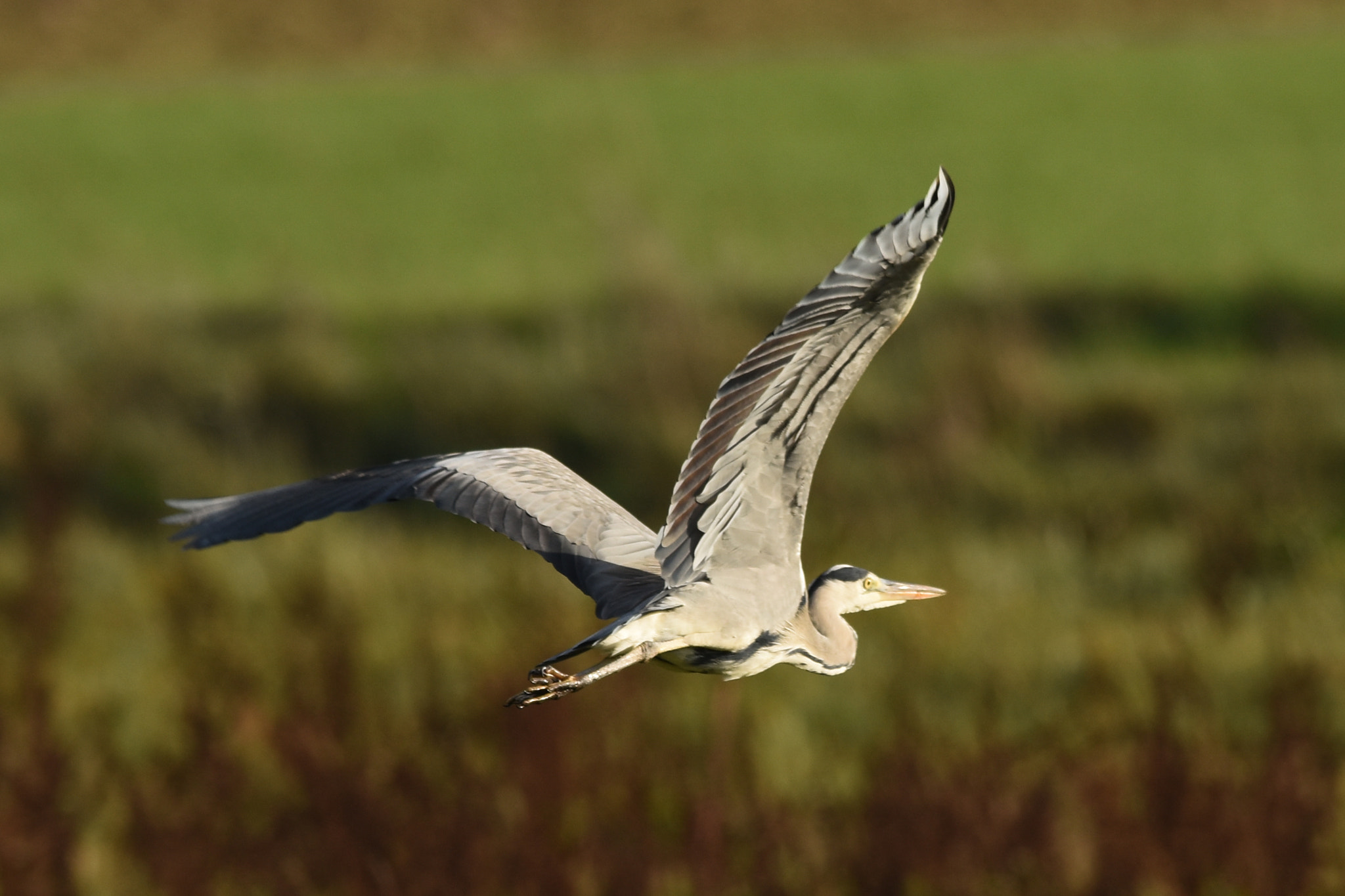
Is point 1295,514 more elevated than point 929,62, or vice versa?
point 929,62

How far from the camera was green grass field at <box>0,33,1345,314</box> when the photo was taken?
16375 millimetres

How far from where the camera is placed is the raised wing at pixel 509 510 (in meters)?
1.63

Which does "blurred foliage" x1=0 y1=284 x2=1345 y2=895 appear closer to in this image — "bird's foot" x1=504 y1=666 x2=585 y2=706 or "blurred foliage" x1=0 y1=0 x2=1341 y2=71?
"bird's foot" x1=504 y1=666 x2=585 y2=706

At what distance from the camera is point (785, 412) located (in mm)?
1418

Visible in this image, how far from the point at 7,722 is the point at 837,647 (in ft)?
16.3

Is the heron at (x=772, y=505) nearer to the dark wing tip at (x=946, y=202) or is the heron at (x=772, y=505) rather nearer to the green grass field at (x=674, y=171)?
the dark wing tip at (x=946, y=202)

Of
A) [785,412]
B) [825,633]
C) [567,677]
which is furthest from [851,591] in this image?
[567,677]

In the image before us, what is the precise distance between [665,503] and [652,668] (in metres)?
2.96

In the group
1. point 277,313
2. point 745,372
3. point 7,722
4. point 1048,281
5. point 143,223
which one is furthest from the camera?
point 143,223

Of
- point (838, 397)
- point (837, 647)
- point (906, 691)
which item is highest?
point (838, 397)

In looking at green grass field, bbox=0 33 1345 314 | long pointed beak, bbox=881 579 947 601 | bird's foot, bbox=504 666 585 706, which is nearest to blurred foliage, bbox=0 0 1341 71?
green grass field, bbox=0 33 1345 314

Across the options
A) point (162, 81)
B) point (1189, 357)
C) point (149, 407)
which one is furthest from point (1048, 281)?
point (162, 81)

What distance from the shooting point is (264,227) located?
19641mm

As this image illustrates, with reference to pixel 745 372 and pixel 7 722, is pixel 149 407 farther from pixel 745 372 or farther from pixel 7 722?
pixel 745 372
